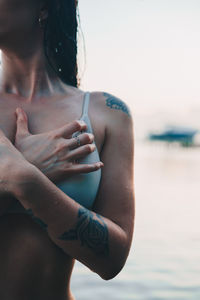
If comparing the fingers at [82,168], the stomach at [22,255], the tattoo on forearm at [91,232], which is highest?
the fingers at [82,168]

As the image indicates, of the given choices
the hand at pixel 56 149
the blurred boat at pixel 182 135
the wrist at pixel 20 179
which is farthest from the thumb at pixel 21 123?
the blurred boat at pixel 182 135

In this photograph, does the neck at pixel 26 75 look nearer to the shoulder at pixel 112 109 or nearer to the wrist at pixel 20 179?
the shoulder at pixel 112 109

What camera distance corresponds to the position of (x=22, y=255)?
1.80 m

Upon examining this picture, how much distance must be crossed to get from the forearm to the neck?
1.69ft

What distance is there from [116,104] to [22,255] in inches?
30.7

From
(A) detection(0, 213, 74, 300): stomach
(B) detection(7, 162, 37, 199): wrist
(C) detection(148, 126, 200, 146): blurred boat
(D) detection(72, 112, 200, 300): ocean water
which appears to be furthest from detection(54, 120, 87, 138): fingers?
(C) detection(148, 126, 200, 146): blurred boat

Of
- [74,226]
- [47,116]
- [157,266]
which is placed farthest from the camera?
[157,266]

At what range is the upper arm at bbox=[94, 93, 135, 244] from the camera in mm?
1881

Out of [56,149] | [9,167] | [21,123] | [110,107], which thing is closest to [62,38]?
[110,107]

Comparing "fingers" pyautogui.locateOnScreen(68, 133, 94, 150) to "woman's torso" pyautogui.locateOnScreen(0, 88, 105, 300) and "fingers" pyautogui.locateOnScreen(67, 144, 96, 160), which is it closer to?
"fingers" pyautogui.locateOnScreen(67, 144, 96, 160)

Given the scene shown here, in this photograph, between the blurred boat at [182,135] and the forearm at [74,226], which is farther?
the blurred boat at [182,135]

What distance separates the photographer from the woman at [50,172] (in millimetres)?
1695

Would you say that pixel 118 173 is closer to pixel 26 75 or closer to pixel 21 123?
pixel 21 123

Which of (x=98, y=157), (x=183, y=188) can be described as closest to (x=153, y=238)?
(x=98, y=157)
